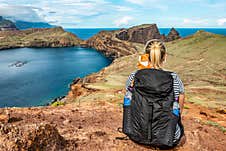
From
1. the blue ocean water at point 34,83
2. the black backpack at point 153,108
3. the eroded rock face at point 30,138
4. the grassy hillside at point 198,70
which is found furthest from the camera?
the blue ocean water at point 34,83

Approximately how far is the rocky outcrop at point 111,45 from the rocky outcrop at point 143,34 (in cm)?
792

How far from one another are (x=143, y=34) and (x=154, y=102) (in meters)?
182

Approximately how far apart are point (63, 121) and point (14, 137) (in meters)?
5.13

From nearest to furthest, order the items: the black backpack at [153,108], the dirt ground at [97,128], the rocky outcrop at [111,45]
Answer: the black backpack at [153,108], the dirt ground at [97,128], the rocky outcrop at [111,45]

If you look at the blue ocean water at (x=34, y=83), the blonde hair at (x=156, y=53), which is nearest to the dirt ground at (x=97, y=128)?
the blonde hair at (x=156, y=53)

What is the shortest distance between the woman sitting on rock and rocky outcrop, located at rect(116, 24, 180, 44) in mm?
165292

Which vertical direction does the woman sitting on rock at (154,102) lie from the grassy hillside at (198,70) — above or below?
above

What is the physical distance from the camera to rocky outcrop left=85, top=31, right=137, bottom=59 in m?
139

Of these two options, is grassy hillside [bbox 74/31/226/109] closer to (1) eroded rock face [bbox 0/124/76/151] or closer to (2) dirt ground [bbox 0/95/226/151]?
(2) dirt ground [bbox 0/95/226/151]

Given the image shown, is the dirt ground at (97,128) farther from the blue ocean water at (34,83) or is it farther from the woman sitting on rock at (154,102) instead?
the blue ocean water at (34,83)

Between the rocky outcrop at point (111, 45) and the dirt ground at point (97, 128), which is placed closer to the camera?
the dirt ground at point (97, 128)

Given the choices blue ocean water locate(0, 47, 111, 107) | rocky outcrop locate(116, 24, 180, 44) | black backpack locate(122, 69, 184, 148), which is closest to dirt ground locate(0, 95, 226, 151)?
black backpack locate(122, 69, 184, 148)

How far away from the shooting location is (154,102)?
6344 millimetres

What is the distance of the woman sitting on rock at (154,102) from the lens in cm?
632
